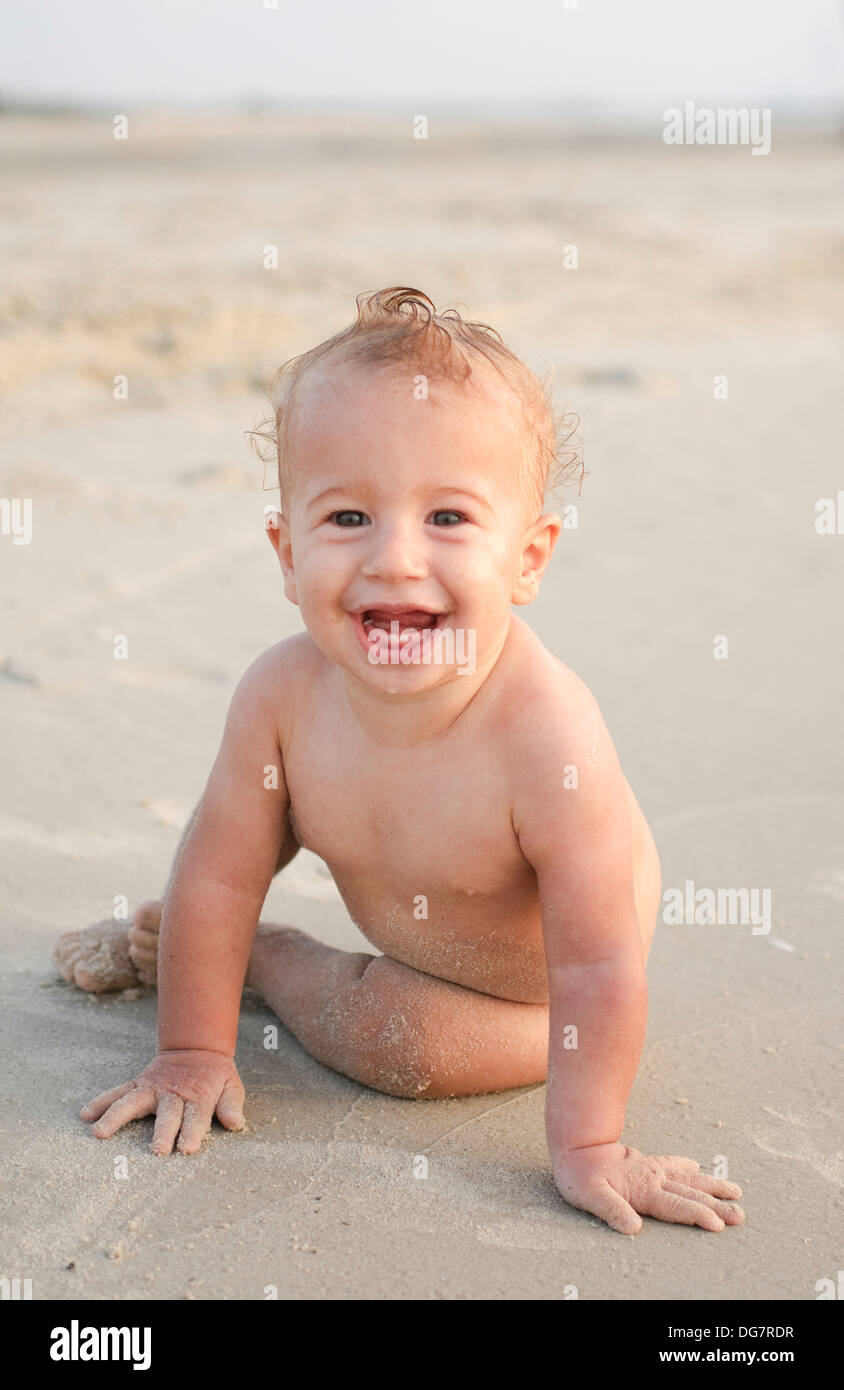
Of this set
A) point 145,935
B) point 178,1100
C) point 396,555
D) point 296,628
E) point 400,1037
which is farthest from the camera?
point 296,628

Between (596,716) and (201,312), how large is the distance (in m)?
5.96

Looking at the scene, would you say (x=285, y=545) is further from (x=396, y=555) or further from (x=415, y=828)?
(x=415, y=828)

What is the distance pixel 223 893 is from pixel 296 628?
203cm

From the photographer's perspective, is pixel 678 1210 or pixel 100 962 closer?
pixel 678 1210

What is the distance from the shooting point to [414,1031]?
7.45 ft

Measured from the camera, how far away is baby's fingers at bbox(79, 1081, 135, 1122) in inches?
84.8

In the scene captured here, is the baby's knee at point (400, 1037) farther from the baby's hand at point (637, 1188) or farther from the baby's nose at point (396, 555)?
the baby's nose at point (396, 555)

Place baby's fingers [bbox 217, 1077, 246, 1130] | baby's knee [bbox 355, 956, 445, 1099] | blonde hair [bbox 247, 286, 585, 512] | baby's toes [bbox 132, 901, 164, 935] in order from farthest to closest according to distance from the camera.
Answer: baby's toes [bbox 132, 901, 164, 935], baby's knee [bbox 355, 956, 445, 1099], baby's fingers [bbox 217, 1077, 246, 1130], blonde hair [bbox 247, 286, 585, 512]

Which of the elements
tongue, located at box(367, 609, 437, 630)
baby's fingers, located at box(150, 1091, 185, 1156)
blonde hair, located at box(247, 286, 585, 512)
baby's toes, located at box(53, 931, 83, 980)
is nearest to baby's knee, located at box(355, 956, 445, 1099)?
baby's fingers, located at box(150, 1091, 185, 1156)

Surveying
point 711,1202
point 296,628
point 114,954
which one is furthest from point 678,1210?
point 296,628

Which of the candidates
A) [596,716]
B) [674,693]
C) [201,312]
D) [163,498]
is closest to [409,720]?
[596,716]

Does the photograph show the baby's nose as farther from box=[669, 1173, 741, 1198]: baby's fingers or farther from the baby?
box=[669, 1173, 741, 1198]: baby's fingers

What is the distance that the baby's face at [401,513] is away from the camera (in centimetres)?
197

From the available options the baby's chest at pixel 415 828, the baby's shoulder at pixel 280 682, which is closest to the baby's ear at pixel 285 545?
the baby's shoulder at pixel 280 682
